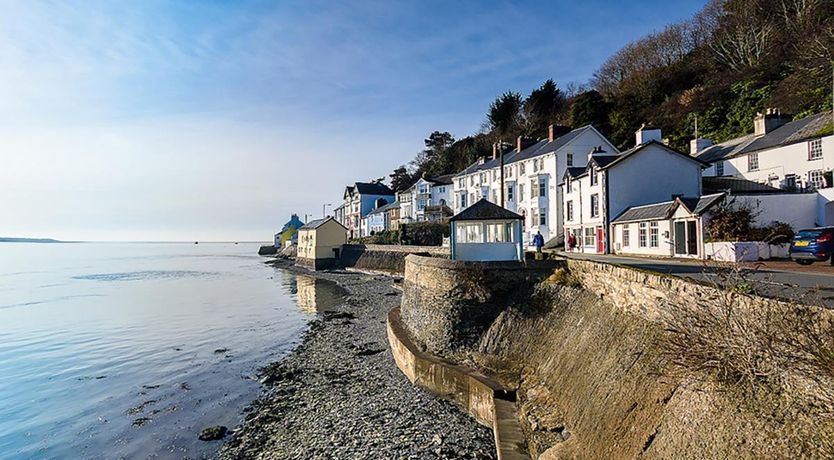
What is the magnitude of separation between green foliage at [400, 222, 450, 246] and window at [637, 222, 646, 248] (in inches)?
1110

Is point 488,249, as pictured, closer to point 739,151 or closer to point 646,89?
point 739,151

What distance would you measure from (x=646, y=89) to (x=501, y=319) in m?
48.8

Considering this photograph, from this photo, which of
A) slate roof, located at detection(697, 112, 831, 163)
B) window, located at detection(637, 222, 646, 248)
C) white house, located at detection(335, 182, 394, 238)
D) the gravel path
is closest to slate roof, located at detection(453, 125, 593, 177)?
slate roof, located at detection(697, 112, 831, 163)

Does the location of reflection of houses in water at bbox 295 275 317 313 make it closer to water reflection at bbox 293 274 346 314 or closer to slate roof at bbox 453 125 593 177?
water reflection at bbox 293 274 346 314

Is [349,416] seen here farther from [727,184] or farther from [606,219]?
[727,184]

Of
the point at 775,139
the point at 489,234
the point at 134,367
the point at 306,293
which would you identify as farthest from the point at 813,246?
the point at 306,293

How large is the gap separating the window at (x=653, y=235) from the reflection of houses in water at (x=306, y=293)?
2203cm

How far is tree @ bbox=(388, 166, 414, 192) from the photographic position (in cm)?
Answer: 9037

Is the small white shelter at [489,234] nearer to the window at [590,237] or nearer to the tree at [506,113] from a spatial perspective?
the window at [590,237]

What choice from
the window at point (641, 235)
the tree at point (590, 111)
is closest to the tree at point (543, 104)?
the tree at point (590, 111)

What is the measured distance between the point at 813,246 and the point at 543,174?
84.0ft

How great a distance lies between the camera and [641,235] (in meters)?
23.9

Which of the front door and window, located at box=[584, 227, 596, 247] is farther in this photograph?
window, located at box=[584, 227, 596, 247]

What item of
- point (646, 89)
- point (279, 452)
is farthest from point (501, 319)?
point (646, 89)
